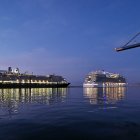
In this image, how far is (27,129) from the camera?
13.9 m

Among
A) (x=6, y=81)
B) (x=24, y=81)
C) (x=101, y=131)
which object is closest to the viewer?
(x=101, y=131)

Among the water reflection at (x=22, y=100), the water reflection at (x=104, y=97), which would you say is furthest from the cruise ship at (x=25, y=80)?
the water reflection at (x=22, y=100)

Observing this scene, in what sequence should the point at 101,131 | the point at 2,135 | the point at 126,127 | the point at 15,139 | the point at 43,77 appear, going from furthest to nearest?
the point at 43,77 < the point at 126,127 < the point at 101,131 < the point at 2,135 < the point at 15,139

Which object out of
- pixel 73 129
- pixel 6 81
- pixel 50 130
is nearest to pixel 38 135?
pixel 50 130

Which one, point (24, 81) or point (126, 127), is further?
point (24, 81)

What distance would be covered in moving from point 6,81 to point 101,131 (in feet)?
510

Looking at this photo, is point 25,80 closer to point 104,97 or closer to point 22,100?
point 104,97

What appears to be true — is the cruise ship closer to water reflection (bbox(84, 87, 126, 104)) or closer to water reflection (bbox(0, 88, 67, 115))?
water reflection (bbox(84, 87, 126, 104))

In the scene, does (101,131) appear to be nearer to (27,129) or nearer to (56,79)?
(27,129)

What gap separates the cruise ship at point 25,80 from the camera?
160 m

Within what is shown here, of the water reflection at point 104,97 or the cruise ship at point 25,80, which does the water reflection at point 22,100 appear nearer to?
the water reflection at point 104,97

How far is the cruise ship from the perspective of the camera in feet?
525

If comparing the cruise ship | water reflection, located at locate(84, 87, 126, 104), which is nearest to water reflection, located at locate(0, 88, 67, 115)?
water reflection, located at locate(84, 87, 126, 104)

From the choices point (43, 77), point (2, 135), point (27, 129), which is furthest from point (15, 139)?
point (43, 77)
